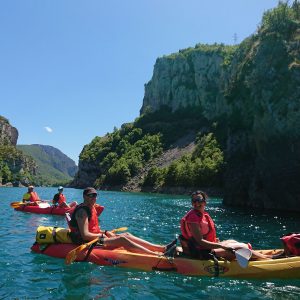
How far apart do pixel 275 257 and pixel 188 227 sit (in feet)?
10.0

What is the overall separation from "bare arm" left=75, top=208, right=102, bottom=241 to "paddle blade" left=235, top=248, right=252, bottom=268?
14.9 feet

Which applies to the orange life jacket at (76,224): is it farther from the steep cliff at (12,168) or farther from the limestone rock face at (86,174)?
the steep cliff at (12,168)

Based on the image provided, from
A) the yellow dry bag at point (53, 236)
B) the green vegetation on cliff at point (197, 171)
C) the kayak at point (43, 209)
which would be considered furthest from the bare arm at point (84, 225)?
the green vegetation on cliff at point (197, 171)

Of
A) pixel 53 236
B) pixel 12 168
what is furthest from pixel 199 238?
pixel 12 168

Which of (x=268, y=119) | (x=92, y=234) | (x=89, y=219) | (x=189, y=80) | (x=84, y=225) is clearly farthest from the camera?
(x=189, y=80)

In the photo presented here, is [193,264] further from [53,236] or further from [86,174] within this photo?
[86,174]

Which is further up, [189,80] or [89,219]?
[189,80]

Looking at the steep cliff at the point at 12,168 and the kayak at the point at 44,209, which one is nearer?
the kayak at the point at 44,209

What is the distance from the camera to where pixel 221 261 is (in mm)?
11914

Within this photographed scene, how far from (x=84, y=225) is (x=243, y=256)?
16.6 ft

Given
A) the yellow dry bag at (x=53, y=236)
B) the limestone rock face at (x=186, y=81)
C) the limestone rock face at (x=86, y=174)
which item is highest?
the limestone rock face at (x=186, y=81)

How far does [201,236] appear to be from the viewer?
11.7 metres

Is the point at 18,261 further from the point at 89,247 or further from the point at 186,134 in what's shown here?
the point at 186,134

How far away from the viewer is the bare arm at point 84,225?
41.4 feet
